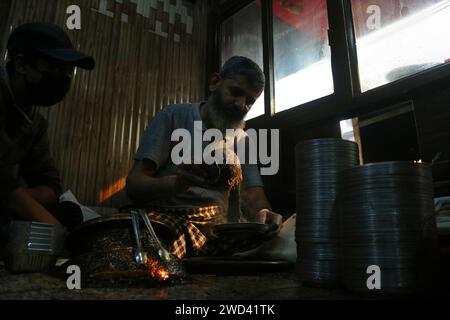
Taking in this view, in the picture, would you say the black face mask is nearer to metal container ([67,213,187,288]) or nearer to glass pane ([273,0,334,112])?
metal container ([67,213,187,288])

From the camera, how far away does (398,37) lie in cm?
223

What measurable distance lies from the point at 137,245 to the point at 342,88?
1.99 metres

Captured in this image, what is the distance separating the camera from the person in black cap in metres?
1.59

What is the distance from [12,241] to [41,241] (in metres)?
0.08

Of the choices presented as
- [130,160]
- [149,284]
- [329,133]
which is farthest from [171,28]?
[149,284]

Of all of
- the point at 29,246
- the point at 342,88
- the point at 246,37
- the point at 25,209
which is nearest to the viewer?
the point at 29,246

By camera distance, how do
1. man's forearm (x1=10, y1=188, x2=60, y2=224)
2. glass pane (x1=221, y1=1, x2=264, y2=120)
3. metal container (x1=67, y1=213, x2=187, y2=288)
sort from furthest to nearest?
glass pane (x1=221, y1=1, x2=264, y2=120) < man's forearm (x1=10, y1=188, x2=60, y2=224) < metal container (x1=67, y1=213, x2=187, y2=288)

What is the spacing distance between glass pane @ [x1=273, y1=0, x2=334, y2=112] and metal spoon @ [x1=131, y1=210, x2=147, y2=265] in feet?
6.51

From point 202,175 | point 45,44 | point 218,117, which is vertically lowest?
point 202,175

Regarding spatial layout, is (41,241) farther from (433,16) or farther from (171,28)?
(171,28)

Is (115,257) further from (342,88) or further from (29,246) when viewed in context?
(342,88)

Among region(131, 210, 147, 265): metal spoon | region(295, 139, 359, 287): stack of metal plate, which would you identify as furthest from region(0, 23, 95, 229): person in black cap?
region(295, 139, 359, 287): stack of metal plate

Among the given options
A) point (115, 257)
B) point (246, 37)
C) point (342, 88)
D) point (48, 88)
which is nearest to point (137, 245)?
point (115, 257)

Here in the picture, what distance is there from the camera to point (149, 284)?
32.9 inches
